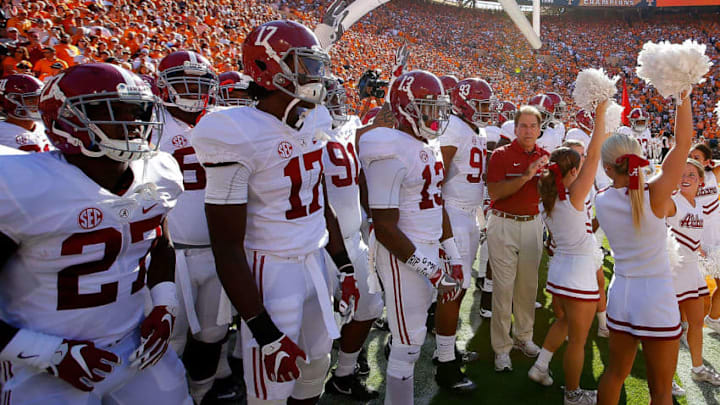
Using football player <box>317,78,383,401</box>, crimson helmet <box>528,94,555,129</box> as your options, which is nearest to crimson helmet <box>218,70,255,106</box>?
football player <box>317,78,383,401</box>

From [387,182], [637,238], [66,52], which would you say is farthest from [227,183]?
[66,52]

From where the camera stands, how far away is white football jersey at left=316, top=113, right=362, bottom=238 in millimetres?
3008

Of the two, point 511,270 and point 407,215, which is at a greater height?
point 407,215

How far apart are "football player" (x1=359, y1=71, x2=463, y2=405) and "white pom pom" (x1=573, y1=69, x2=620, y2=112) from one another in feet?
2.74

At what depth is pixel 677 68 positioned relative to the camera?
2098 millimetres

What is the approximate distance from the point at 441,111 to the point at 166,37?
960cm

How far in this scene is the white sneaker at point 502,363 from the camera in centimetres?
346

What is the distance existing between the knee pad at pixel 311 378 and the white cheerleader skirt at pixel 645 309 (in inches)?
61.9

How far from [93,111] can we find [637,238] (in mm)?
2581

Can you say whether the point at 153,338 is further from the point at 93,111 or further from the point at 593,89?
the point at 593,89

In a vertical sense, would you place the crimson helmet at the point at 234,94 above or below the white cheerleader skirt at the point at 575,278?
above

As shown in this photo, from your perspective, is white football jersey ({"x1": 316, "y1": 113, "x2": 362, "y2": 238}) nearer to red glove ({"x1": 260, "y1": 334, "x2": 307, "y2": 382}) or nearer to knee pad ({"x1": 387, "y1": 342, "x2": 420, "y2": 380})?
knee pad ({"x1": 387, "y1": 342, "x2": 420, "y2": 380})

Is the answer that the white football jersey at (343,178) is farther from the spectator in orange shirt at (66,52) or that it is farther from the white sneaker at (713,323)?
the spectator in orange shirt at (66,52)

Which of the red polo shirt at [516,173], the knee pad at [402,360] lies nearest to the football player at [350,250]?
the knee pad at [402,360]
